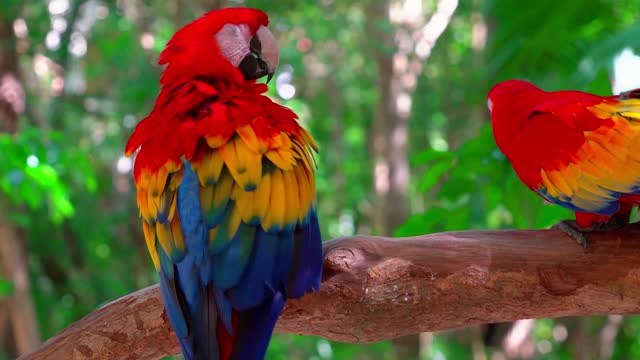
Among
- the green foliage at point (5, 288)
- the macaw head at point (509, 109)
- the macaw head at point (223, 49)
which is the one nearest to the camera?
the macaw head at point (223, 49)

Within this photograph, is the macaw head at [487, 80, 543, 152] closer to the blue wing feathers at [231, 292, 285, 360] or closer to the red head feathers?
the red head feathers

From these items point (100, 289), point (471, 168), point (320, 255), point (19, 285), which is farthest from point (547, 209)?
point (100, 289)

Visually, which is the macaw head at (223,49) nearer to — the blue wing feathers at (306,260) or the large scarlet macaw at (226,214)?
the large scarlet macaw at (226,214)

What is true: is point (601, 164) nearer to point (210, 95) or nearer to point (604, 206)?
point (604, 206)

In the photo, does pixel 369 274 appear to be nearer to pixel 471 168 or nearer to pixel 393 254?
pixel 393 254

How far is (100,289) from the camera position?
3146mm

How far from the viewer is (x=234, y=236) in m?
0.84

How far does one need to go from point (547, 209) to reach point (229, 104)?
78 centimetres

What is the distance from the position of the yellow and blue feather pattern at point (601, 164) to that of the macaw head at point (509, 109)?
2.6 inches

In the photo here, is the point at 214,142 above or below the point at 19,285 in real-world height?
above

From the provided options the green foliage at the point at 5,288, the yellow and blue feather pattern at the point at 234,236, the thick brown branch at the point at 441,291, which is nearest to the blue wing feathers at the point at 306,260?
the yellow and blue feather pattern at the point at 234,236

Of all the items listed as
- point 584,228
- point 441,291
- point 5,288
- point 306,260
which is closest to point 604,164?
point 584,228

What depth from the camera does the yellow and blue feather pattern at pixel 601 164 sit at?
3.34ft

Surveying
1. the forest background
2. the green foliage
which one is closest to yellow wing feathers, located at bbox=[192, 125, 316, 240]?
the forest background
